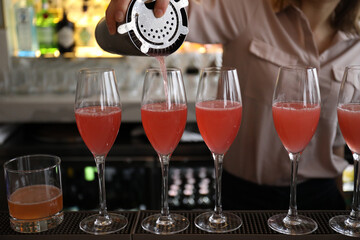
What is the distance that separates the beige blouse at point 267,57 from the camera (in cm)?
158

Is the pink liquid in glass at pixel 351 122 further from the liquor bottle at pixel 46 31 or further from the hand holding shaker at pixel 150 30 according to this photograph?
the liquor bottle at pixel 46 31

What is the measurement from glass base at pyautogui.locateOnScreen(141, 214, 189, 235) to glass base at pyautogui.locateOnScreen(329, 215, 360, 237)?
0.31 metres

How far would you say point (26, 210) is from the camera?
3.15 feet

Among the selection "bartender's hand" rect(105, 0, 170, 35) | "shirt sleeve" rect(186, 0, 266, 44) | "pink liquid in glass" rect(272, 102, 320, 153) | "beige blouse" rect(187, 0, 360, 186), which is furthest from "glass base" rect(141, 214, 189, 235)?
"shirt sleeve" rect(186, 0, 266, 44)

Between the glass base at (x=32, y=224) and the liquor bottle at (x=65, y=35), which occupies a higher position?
the liquor bottle at (x=65, y=35)

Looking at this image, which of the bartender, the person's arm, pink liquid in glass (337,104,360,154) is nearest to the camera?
pink liquid in glass (337,104,360,154)

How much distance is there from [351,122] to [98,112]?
51cm

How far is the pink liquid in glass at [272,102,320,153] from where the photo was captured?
0.96 meters

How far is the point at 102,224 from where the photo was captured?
0.99 m

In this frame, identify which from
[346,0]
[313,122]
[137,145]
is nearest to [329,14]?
[346,0]

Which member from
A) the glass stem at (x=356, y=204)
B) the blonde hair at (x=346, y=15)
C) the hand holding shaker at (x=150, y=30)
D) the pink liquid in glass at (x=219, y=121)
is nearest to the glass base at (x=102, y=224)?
the pink liquid in glass at (x=219, y=121)

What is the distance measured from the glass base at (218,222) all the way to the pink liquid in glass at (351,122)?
11.2 inches

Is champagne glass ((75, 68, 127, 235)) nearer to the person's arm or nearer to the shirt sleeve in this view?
the shirt sleeve

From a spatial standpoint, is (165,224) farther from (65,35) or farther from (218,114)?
(65,35)
